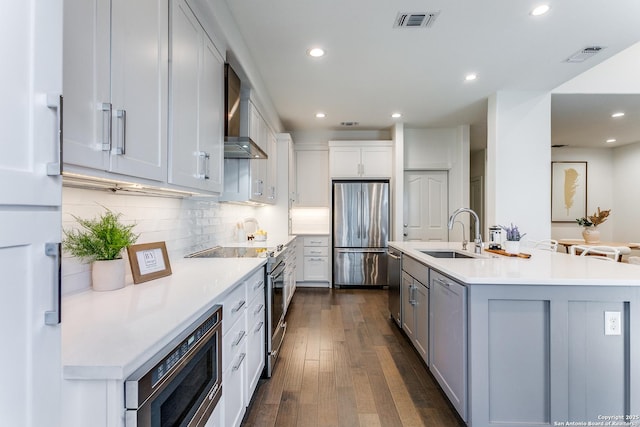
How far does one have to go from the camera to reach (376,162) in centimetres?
545

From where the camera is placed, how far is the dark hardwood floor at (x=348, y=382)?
6.45ft

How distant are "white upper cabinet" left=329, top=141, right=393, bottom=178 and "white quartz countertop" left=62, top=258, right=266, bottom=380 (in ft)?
12.8

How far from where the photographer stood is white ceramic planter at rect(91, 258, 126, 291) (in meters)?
1.41

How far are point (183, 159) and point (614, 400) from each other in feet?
8.58

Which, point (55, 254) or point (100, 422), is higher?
point (55, 254)

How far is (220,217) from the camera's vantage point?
324cm

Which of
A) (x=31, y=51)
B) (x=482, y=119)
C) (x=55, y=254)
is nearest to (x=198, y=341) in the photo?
(x=55, y=254)

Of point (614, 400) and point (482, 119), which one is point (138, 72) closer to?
point (614, 400)

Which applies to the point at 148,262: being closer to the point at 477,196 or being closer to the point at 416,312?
the point at 416,312

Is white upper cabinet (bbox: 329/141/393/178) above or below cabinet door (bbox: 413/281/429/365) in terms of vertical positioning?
above

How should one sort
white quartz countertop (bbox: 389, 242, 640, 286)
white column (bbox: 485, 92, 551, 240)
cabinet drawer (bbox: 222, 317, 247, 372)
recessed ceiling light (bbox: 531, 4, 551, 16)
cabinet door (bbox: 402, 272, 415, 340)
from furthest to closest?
1. white column (bbox: 485, 92, 551, 240)
2. cabinet door (bbox: 402, 272, 415, 340)
3. recessed ceiling light (bbox: 531, 4, 551, 16)
4. white quartz countertop (bbox: 389, 242, 640, 286)
5. cabinet drawer (bbox: 222, 317, 247, 372)

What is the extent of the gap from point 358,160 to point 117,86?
4513mm

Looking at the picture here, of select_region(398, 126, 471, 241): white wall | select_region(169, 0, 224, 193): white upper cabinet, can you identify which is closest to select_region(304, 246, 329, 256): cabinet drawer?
select_region(398, 126, 471, 241): white wall

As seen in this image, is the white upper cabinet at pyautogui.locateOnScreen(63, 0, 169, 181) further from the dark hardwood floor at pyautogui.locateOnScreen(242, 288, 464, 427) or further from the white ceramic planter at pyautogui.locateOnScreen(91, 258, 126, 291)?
the dark hardwood floor at pyautogui.locateOnScreen(242, 288, 464, 427)
